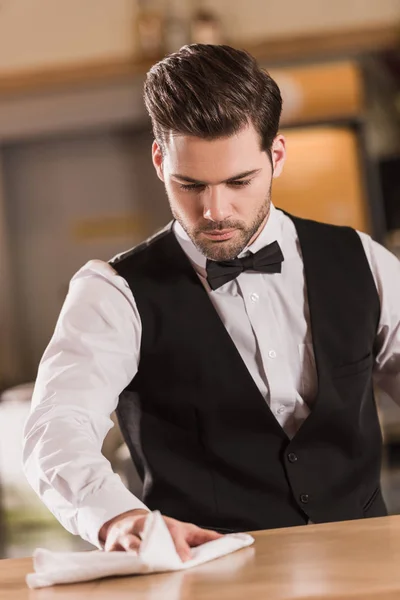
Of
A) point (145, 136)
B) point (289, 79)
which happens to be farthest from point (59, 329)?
point (145, 136)

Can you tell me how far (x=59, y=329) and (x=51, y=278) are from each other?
4.38 meters

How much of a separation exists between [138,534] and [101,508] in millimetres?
124

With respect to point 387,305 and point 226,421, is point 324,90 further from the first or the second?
point 226,421

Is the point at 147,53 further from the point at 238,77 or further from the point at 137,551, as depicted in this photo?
the point at 137,551

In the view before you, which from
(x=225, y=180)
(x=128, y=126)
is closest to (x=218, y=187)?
(x=225, y=180)

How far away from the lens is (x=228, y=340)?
6.24 feet

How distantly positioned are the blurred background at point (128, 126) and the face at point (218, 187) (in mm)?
3636

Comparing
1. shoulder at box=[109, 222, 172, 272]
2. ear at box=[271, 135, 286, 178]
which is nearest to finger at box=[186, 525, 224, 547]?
shoulder at box=[109, 222, 172, 272]

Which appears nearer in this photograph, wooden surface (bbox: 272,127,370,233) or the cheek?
the cheek

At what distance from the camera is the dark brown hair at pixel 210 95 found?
1.75m

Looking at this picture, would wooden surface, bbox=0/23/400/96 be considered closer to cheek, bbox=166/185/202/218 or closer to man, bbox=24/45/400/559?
man, bbox=24/45/400/559

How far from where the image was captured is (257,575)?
4.17 feet

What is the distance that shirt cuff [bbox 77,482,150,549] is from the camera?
149 centimetres

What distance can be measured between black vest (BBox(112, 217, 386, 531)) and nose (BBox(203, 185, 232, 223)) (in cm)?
24
